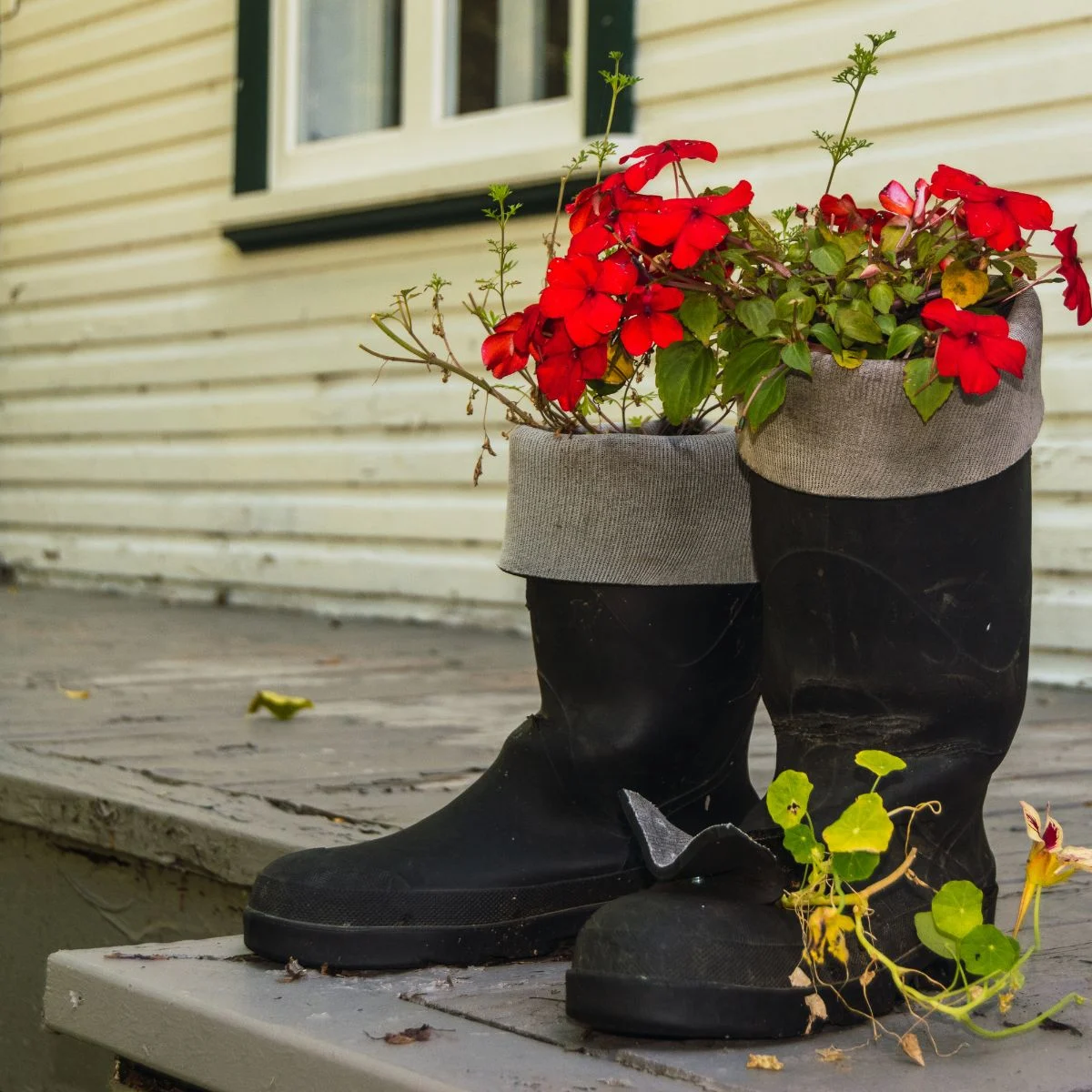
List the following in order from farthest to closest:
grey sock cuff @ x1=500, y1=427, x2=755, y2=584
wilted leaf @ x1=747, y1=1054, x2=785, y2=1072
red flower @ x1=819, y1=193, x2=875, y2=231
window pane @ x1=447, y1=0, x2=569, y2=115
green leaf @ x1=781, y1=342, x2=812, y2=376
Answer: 1. window pane @ x1=447, y1=0, x2=569, y2=115
2. grey sock cuff @ x1=500, y1=427, x2=755, y2=584
3. red flower @ x1=819, y1=193, x2=875, y2=231
4. green leaf @ x1=781, y1=342, x2=812, y2=376
5. wilted leaf @ x1=747, y1=1054, x2=785, y2=1072

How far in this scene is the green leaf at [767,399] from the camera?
1132 millimetres

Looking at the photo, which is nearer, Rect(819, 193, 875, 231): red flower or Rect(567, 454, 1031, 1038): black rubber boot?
Rect(567, 454, 1031, 1038): black rubber boot

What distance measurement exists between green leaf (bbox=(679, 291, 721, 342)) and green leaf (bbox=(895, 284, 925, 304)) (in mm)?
134

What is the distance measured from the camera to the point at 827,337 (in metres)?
1.12

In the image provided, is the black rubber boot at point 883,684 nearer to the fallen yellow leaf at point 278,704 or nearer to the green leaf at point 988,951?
the green leaf at point 988,951

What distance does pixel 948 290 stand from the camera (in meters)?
1.11

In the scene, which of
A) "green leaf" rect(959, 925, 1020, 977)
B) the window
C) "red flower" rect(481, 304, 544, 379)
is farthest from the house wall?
"green leaf" rect(959, 925, 1020, 977)

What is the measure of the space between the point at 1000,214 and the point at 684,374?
26 centimetres

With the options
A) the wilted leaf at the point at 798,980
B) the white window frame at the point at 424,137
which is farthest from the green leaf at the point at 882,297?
the white window frame at the point at 424,137

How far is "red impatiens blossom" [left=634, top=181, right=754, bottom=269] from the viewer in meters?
1.14

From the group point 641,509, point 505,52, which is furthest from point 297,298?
point 641,509

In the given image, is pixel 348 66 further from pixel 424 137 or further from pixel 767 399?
pixel 767 399

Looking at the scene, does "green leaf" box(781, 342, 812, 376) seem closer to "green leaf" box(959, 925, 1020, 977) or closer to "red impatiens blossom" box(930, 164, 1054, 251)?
"red impatiens blossom" box(930, 164, 1054, 251)

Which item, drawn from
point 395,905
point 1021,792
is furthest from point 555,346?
point 1021,792
